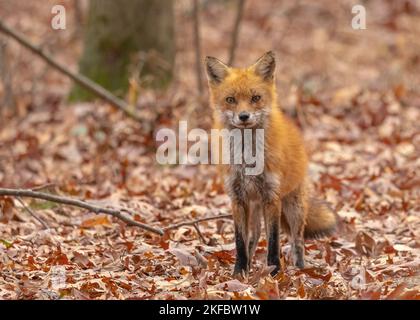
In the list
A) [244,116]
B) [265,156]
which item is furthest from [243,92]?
[265,156]

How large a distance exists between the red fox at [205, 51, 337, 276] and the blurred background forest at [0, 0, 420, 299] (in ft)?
0.83

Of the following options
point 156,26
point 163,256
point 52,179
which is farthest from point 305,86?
point 163,256

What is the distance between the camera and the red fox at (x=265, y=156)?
20.8 ft

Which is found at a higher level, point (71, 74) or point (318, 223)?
point (71, 74)

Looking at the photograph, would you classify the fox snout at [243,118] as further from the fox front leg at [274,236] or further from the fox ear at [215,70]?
the fox front leg at [274,236]

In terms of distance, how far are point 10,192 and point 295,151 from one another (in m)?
2.70

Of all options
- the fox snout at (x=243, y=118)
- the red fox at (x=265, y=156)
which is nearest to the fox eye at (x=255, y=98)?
the red fox at (x=265, y=156)

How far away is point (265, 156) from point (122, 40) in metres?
7.08

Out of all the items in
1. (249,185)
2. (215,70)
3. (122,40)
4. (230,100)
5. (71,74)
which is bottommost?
(249,185)

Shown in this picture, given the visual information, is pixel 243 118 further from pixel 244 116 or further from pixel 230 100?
pixel 230 100

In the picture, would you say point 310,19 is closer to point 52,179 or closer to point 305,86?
point 305,86

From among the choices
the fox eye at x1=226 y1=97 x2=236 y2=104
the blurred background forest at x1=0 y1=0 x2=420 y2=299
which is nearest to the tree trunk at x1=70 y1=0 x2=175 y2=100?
the blurred background forest at x1=0 y1=0 x2=420 y2=299

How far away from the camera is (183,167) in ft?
34.3

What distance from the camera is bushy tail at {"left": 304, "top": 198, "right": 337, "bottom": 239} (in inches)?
283
